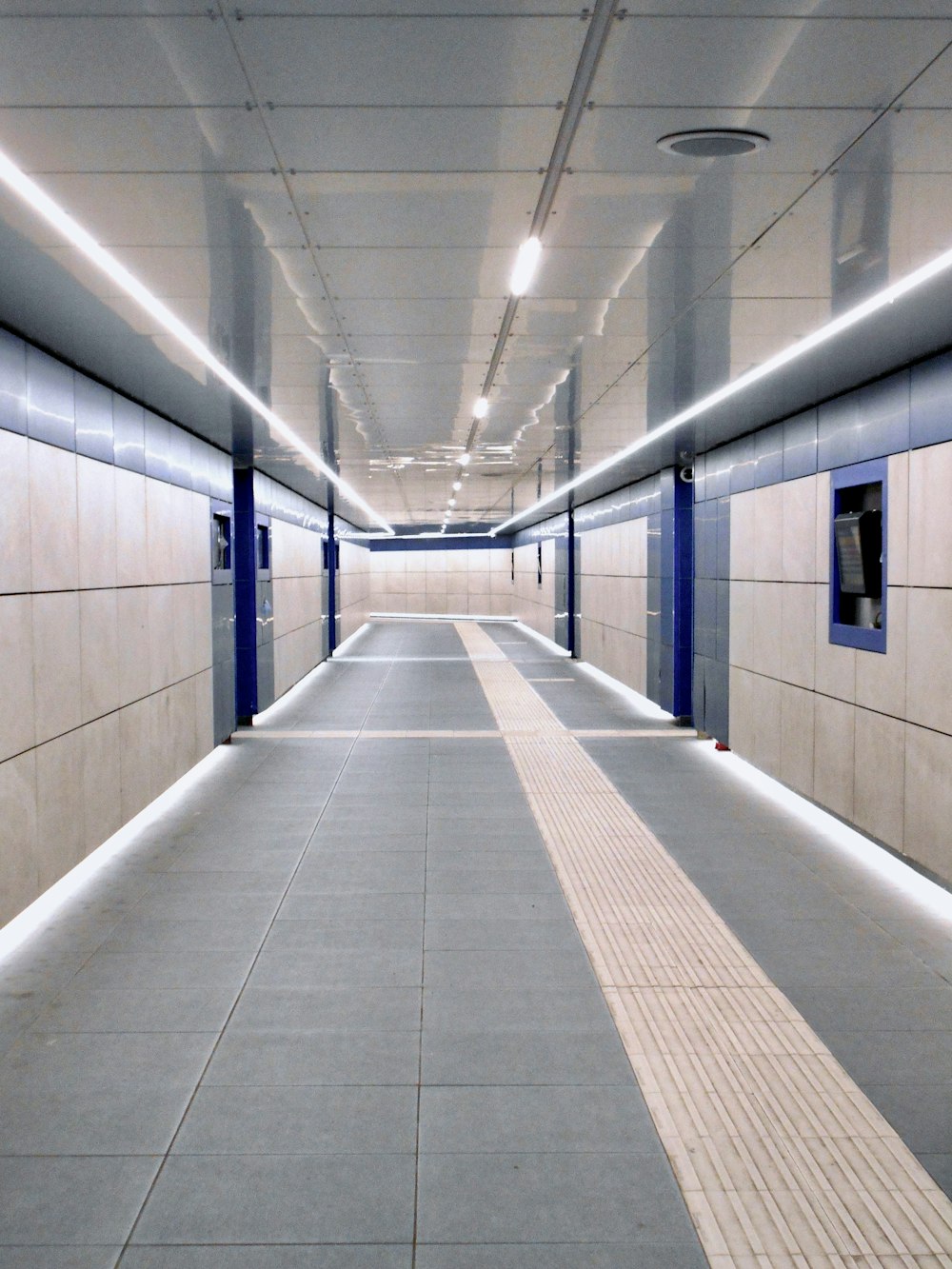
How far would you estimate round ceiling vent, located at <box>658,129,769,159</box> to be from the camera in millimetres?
3346

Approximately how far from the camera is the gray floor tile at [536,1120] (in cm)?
345

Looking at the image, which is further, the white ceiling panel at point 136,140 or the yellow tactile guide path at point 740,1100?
the white ceiling panel at point 136,140

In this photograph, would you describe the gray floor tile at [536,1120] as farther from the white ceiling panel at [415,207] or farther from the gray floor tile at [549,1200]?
the white ceiling panel at [415,207]

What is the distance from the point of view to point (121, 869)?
6.67 metres

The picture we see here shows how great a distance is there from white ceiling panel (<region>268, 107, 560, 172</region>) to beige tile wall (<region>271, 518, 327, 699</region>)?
10940 millimetres

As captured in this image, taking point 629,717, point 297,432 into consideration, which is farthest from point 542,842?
point 629,717

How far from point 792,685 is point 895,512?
7.71ft

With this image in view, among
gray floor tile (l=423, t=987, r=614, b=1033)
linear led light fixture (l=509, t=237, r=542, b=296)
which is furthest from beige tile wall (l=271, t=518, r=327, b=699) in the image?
gray floor tile (l=423, t=987, r=614, b=1033)

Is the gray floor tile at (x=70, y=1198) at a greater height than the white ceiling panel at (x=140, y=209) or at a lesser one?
lesser

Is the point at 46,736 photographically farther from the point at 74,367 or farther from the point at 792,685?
the point at 792,685

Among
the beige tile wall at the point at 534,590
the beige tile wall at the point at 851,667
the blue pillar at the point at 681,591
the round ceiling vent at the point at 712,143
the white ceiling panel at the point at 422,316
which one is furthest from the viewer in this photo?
the beige tile wall at the point at 534,590

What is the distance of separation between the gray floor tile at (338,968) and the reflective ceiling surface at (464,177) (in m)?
3.26

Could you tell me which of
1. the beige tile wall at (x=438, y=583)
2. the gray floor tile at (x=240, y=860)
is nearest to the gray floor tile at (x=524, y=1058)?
the gray floor tile at (x=240, y=860)

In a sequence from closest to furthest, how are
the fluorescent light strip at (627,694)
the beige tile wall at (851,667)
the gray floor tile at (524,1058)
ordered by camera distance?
the gray floor tile at (524,1058), the beige tile wall at (851,667), the fluorescent light strip at (627,694)
